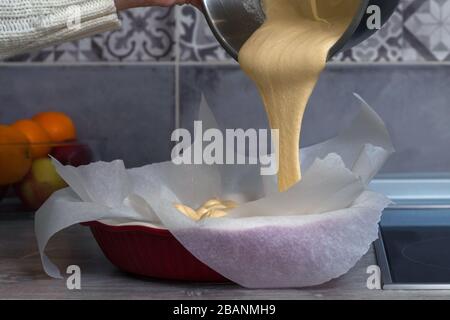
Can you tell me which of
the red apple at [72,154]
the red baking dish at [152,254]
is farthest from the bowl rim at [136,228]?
the red apple at [72,154]

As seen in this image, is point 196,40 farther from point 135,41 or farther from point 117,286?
point 117,286

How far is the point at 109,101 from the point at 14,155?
0.20 meters

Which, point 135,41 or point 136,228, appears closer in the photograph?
point 136,228

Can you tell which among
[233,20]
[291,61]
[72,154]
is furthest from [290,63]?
[72,154]

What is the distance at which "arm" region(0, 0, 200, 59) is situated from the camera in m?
0.86

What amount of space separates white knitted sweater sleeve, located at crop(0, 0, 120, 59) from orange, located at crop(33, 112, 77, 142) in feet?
0.87

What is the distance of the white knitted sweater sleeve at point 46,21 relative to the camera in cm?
86

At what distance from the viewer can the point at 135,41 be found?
1254 mm

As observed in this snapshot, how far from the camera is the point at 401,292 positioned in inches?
30.4

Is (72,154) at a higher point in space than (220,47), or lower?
lower

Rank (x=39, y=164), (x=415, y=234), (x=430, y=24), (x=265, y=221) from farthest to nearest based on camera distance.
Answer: (x=430, y=24), (x=39, y=164), (x=415, y=234), (x=265, y=221)

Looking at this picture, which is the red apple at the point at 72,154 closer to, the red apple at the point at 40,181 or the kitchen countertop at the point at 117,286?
the red apple at the point at 40,181

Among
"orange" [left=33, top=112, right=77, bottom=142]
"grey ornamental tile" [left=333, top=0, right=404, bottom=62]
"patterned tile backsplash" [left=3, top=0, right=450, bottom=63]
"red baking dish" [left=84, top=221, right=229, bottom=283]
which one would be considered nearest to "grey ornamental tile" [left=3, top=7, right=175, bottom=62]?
"patterned tile backsplash" [left=3, top=0, right=450, bottom=63]

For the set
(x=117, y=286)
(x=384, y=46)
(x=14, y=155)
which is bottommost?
(x=117, y=286)
